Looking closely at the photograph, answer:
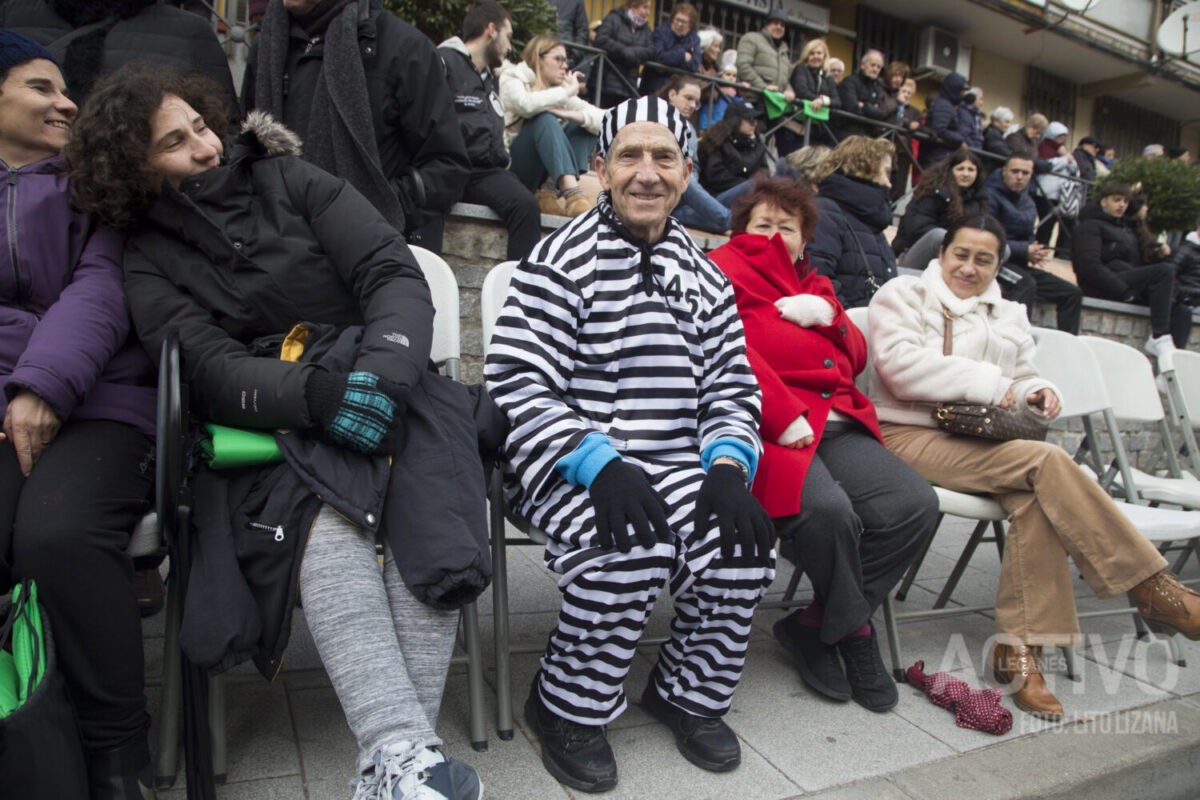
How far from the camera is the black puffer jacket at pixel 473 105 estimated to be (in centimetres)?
451

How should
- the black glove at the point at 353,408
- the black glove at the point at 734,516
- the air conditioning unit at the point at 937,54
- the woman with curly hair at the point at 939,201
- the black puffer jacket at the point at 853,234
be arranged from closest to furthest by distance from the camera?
the black glove at the point at 353,408 → the black glove at the point at 734,516 → the black puffer jacket at the point at 853,234 → the woman with curly hair at the point at 939,201 → the air conditioning unit at the point at 937,54

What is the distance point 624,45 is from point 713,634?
7931 mm

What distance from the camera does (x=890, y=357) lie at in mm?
3340

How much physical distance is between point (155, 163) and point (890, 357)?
8.48 feet

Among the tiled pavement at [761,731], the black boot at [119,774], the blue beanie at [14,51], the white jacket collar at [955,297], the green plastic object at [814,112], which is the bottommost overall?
the tiled pavement at [761,731]

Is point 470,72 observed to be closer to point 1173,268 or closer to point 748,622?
point 748,622

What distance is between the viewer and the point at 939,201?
20.5 ft

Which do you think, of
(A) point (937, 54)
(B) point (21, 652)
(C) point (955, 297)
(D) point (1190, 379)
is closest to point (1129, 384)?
(D) point (1190, 379)

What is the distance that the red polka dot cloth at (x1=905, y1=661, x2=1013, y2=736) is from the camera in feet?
8.68

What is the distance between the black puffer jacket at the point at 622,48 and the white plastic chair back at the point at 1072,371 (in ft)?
19.6

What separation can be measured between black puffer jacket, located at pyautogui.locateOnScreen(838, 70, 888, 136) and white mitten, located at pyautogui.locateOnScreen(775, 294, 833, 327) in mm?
8476

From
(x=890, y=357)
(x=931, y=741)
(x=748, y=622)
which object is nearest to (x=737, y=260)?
(x=890, y=357)

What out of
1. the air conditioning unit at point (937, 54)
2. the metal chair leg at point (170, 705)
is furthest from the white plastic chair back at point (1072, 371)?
the air conditioning unit at point (937, 54)

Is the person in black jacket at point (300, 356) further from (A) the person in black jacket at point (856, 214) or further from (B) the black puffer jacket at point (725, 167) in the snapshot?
(B) the black puffer jacket at point (725, 167)
